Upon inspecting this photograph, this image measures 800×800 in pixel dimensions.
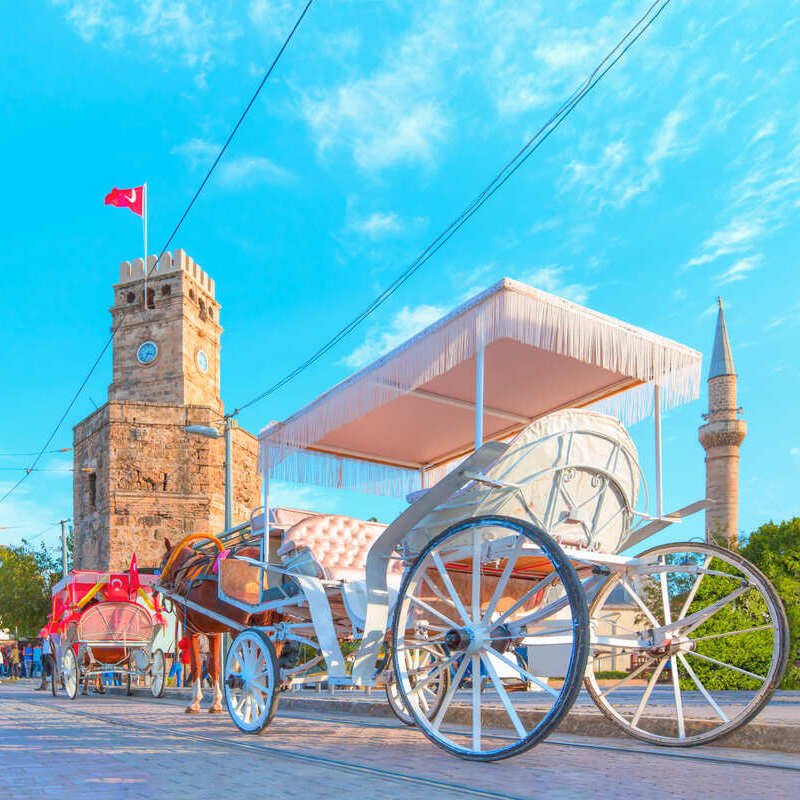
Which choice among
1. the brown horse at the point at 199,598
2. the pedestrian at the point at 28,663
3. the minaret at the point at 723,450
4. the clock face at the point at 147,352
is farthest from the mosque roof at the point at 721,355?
the brown horse at the point at 199,598

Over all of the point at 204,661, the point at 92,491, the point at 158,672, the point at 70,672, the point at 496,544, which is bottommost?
the point at 204,661

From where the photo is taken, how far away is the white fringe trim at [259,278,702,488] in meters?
5.71

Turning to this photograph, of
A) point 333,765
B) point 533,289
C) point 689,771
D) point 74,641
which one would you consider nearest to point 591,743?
point 689,771

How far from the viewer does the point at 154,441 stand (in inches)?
1623

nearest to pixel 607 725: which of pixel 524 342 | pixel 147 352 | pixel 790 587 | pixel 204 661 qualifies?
pixel 524 342

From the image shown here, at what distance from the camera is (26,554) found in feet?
153

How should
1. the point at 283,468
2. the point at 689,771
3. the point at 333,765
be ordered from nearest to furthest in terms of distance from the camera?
the point at 689,771 → the point at 333,765 → the point at 283,468

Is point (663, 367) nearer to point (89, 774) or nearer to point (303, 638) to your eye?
point (303, 638)

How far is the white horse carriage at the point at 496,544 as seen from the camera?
5.29 m

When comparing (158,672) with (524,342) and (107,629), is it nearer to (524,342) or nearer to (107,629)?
(107,629)

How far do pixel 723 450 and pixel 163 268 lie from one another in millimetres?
30393

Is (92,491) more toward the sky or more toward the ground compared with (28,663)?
more toward the sky

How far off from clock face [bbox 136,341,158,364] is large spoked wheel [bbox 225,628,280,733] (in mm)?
39620

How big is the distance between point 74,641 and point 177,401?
29.9 m
